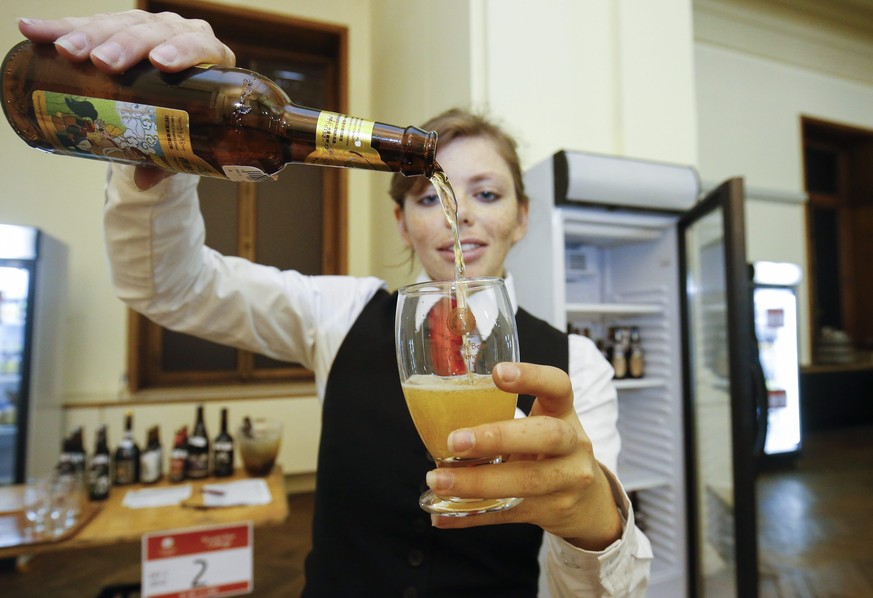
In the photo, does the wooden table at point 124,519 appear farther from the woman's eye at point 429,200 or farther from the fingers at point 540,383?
the fingers at point 540,383

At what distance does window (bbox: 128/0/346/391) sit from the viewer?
3.89 m

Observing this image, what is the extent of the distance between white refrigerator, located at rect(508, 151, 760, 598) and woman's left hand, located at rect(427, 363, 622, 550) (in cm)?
137

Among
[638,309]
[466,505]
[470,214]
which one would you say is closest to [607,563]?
[466,505]

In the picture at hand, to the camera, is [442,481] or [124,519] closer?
[442,481]

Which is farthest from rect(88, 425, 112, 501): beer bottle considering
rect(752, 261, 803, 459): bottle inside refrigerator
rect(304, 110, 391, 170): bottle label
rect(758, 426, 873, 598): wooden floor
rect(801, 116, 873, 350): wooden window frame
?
rect(801, 116, 873, 350): wooden window frame

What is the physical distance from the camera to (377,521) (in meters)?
1.08

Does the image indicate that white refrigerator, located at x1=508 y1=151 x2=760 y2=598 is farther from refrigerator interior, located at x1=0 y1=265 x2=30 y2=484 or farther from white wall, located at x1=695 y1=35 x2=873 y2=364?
white wall, located at x1=695 y1=35 x2=873 y2=364

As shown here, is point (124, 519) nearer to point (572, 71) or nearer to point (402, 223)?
point (402, 223)

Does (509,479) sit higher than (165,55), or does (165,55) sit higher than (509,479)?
(165,55)

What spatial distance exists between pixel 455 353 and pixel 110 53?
522 millimetres

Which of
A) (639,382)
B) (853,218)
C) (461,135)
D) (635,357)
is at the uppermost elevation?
(853,218)

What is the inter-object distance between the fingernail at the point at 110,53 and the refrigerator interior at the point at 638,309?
1.60 m

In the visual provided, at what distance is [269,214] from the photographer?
409 cm

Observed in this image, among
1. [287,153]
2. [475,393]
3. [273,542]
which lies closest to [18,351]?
[273,542]
